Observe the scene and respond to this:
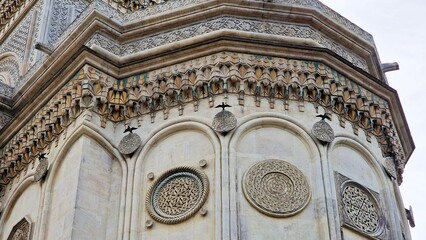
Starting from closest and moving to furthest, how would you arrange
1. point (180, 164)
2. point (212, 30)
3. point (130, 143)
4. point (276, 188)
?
point (276, 188), point (180, 164), point (130, 143), point (212, 30)

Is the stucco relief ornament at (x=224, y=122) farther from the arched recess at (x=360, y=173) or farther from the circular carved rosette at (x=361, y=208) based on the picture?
the circular carved rosette at (x=361, y=208)

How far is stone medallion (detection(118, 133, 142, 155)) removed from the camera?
35.8 feet

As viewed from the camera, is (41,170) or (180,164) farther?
(41,170)

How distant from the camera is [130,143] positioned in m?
11.0

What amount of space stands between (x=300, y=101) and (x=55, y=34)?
5.67 meters

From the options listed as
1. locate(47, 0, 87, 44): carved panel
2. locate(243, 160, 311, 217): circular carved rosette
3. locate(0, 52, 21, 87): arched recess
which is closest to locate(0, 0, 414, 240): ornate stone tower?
locate(243, 160, 311, 217): circular carved rosette

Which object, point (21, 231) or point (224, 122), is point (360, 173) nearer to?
point (224, 122)

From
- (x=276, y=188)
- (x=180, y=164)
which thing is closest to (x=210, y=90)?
(x=180, y=164)

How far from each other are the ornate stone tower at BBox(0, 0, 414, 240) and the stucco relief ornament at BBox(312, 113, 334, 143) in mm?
17

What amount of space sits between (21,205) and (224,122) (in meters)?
3.30

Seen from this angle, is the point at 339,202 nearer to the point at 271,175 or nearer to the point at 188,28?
the point at 271,175

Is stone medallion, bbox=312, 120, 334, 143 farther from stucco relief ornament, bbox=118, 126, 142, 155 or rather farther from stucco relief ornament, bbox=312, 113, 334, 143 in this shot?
stucco relief ornament, bbox=118, 126, 142, 155

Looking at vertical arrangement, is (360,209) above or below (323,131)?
below

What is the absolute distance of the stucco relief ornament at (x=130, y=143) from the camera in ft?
35.8
